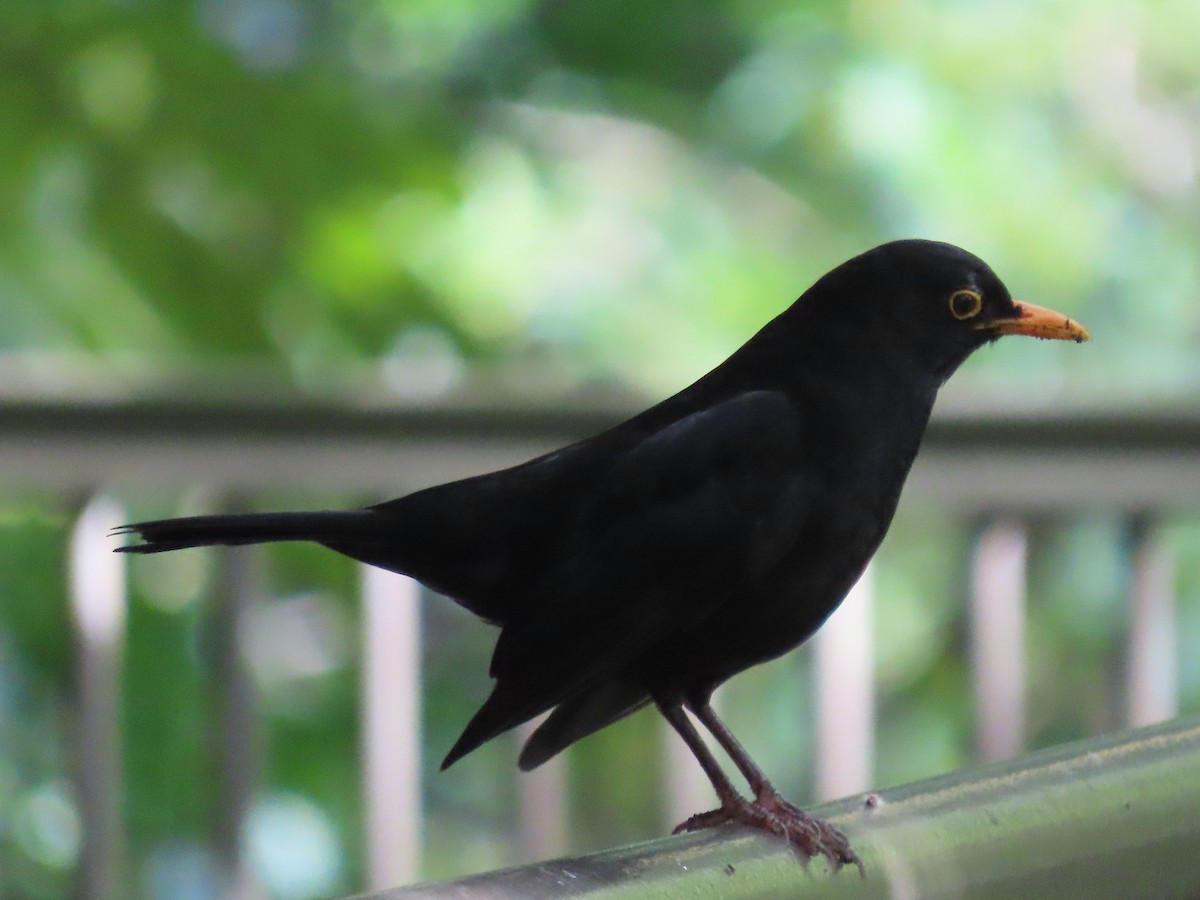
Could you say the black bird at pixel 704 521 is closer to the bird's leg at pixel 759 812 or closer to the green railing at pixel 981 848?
the bird's leg at pixel 759 812

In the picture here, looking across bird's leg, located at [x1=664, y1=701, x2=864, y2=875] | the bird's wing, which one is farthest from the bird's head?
bird's leg, located at [x1=664, y1=701, x2=864, y2=875]

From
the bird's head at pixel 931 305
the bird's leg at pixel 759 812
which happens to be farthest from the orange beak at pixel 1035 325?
the bird's leg at pixel 759 812

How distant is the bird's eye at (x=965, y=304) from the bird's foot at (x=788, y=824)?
50cm

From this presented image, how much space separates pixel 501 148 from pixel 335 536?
298cm

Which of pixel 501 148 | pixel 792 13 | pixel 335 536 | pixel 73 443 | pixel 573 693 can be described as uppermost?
pixel 792 13

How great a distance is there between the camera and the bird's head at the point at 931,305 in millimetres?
1618

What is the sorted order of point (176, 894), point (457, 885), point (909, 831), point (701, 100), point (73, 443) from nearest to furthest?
point (457, 885) < point (909, 831) < point (73, 443) < point (176, 894) < point (701, 100)

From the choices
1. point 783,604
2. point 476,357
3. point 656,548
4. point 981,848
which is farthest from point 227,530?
point 476,357

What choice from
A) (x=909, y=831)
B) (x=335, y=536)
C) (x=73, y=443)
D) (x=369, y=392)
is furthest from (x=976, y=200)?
(x=909, y=831)

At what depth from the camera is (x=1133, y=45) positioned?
16.5ft

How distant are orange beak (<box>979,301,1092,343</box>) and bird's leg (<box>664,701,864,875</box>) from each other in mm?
481

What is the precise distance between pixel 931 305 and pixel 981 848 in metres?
0.68

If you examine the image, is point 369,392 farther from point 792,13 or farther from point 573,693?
point 792,13

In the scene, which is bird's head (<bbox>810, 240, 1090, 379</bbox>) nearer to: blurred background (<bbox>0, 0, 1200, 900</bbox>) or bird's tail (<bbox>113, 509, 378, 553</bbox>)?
bird's tail (<bbox>113, 509, 378, 553</bbox>)
